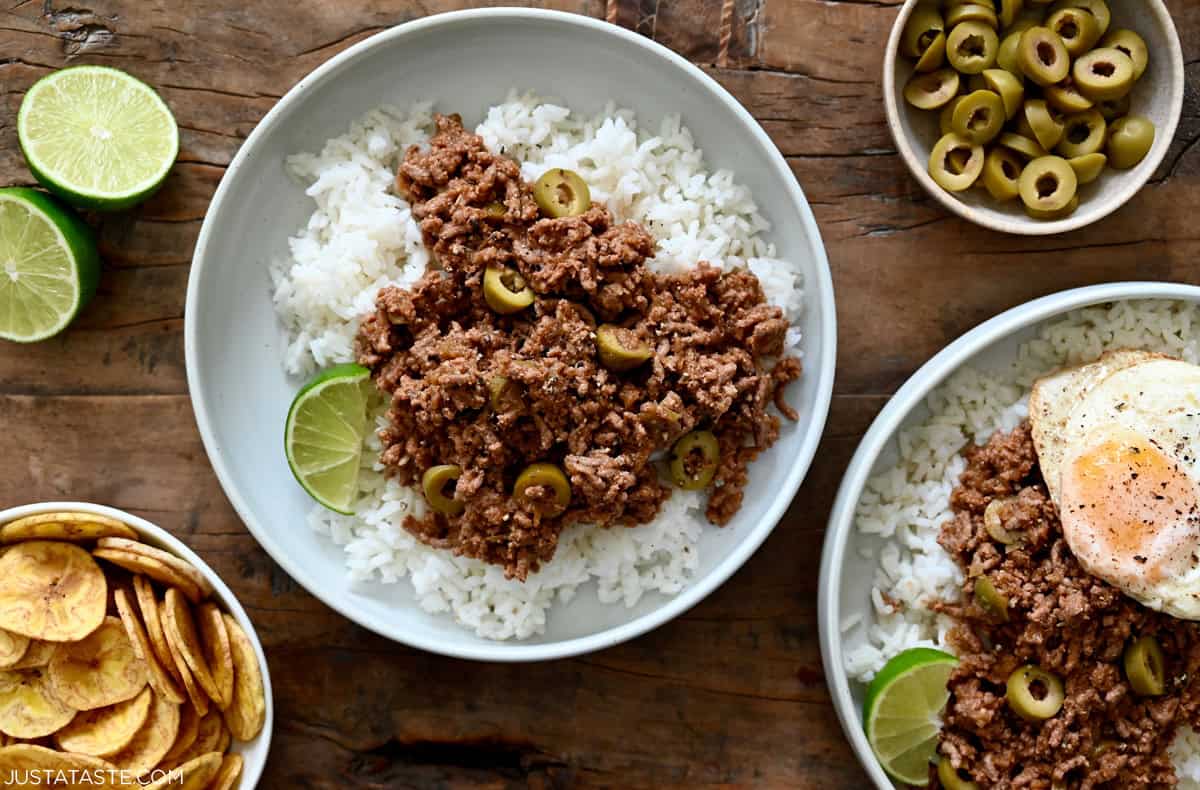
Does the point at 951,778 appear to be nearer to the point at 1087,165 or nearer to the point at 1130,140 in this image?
the point at 1087,165

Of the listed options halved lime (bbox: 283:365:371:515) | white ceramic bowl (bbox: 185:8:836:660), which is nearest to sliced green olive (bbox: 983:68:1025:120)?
white ceramic bowl (bbox: 185:8:836:660)

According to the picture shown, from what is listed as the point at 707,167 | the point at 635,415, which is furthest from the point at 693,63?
the point at 635,415

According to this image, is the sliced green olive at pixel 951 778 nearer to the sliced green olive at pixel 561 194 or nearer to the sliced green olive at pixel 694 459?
the sliced green olive at pixel 694 459

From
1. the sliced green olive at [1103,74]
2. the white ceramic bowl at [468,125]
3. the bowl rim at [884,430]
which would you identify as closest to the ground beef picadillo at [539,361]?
the white ceramic bowl at [468,125]

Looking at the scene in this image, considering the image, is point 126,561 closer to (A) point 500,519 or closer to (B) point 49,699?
(B) point 49,699

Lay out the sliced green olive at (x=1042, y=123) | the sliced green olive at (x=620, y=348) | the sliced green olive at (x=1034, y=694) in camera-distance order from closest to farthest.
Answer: the sliced green olive at (x=620, y=348)
the sliced green olive at (x=1034, y=694)
the sliced green olive at (x=1042, y=123)
